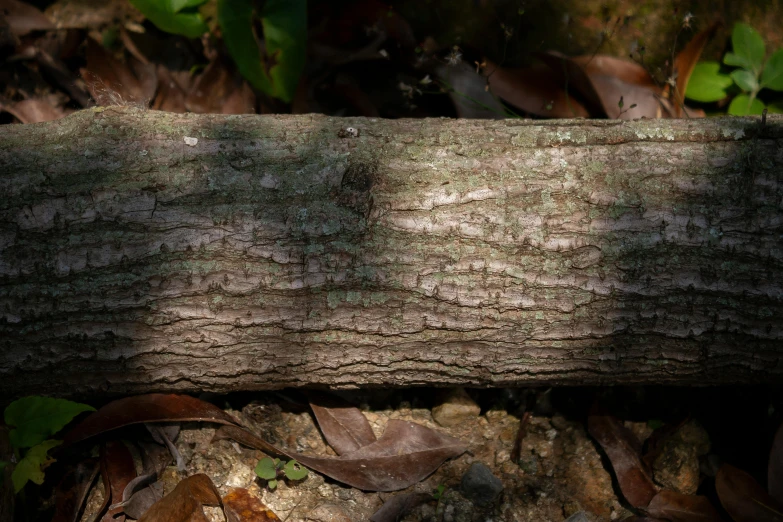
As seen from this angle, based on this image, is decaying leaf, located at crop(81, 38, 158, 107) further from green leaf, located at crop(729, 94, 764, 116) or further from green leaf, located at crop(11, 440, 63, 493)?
green leaf, located at crop(729, 94, 764, 116)

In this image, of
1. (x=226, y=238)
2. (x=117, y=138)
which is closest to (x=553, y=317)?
(x=226, y=238)

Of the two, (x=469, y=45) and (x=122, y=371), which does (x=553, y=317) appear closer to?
(x=122, y=371)

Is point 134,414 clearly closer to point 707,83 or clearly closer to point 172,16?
point 172,16

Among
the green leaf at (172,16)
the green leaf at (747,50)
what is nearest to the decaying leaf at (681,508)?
the green leaf at (747,50)

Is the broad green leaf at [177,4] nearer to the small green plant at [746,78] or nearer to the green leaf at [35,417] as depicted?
the green leaf at [35,417]

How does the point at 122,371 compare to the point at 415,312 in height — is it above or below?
below
